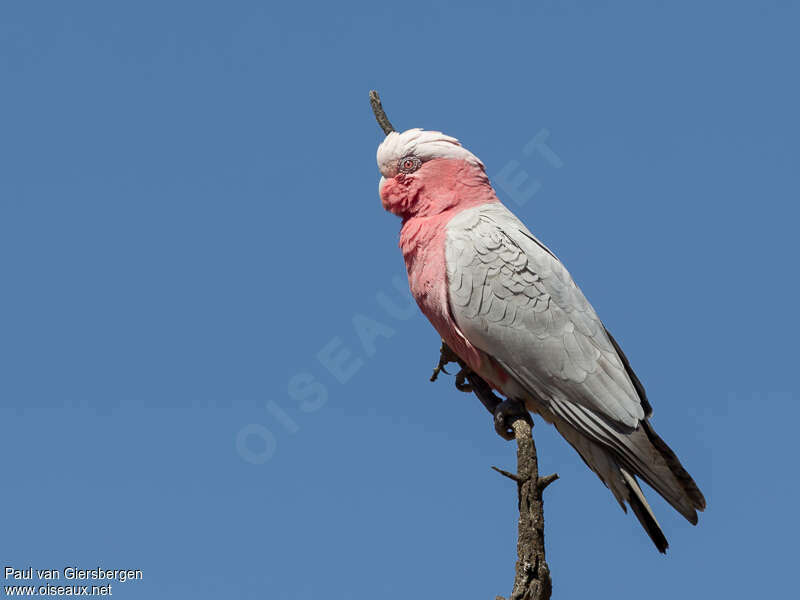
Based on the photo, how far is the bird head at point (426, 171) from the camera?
30.7ft

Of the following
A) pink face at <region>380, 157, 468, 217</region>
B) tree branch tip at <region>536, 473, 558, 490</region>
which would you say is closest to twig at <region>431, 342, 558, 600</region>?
tree branch tip at <region>536, 473, 558, 490</region>

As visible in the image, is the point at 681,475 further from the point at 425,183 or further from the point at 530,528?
the point at 425,183

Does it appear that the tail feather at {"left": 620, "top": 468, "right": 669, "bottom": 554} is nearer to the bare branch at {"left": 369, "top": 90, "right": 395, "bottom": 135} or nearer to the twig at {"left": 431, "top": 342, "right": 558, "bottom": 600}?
the twig at {"left": 431, "top": 342, "right": 558, "bottom": 600}

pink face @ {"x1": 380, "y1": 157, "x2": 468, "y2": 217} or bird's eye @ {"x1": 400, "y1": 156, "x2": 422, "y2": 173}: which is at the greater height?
bird's eye @ {"x1": 400, "y1": 156, "x2": 422, "y2": 173}

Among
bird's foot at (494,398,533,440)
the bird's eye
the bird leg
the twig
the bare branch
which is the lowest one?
the twig

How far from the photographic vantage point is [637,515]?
8.49 m

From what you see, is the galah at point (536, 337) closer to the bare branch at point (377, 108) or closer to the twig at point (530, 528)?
the bare branch at point (377, 108)

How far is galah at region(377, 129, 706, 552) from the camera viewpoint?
27.8 feet

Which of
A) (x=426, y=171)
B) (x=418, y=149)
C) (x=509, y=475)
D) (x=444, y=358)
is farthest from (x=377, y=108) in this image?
(x=509, y=475)

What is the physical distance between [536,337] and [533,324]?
0.13 meters

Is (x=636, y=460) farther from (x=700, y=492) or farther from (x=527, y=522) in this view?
(x=527, y=522)

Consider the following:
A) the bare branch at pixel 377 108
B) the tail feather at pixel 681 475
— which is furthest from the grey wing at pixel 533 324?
the bare branch at pixel 377 108

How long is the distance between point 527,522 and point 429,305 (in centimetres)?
254

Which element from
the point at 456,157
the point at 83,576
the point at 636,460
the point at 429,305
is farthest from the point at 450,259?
the point at 83,576
